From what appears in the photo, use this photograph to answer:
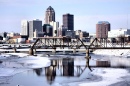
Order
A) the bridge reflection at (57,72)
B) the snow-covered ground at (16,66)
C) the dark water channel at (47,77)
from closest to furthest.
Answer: the dark water channel at (47,77)
the snow-covered ground at (16,66)
the bridge reflection at (57,72)

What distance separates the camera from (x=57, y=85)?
116 feet

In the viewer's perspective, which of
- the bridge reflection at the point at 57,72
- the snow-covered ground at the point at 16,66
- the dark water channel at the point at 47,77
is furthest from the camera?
the bridge reflection at the point at 57,72

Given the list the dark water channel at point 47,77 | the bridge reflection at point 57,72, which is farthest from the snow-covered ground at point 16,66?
the bridge reflection at point 57,72

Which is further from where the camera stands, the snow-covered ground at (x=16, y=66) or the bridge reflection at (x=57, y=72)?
the bridge reflection at (x=57, y=72)

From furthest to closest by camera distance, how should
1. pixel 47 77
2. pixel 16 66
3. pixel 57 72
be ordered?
pixel 16 66 → pixel 57 72 → pixel 47 77

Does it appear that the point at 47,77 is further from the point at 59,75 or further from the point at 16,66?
the point at 16,66

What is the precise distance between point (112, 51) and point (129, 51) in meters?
12.2

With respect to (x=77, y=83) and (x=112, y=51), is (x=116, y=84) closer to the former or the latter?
(x=77, y=83)

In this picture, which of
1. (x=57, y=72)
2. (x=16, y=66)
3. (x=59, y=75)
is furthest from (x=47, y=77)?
(x=16, y=66)

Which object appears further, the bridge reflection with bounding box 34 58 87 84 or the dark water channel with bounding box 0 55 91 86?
the bridge reflection with bounding box 34 58 87 84

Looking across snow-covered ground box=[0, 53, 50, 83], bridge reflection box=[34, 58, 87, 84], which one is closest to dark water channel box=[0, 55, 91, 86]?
bridge reflection box=[34, 58, 87, 84]

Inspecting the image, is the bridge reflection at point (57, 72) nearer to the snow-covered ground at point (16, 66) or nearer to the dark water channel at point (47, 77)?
the dark water channel at point (47, 77)

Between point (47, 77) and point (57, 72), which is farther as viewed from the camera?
point (57, 72)

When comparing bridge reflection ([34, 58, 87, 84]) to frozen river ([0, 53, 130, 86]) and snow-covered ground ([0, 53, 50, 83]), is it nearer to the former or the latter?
frozen river ([0, 53, 130, 86])
